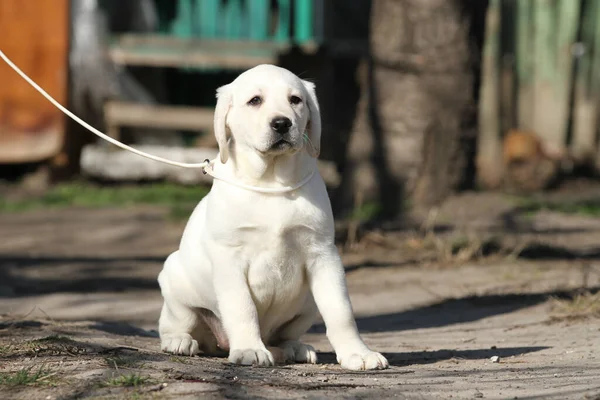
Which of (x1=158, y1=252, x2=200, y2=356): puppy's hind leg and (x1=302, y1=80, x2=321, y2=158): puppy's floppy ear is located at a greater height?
(x1=302, y1=80, x2=321, y2=158): puppy's floppy ear

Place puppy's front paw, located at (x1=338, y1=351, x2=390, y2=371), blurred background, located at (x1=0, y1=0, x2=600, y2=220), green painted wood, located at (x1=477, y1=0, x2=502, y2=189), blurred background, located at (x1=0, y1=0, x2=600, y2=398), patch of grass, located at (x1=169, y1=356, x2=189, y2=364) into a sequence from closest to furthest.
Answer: patch of grass, located at (x1=169, y1=356, x2=189, y2=364), puppy's front paw, located at (x1=338, y1=351, x2=390, y2=371), blurred background, located at (x1=0, y1=0, x2=600, y2=398), blurred background, located at (x1=0, y1=0, x2=600, y2=220), green painted wood, located at (x1=477, y1=0, x2=502, y2=189)

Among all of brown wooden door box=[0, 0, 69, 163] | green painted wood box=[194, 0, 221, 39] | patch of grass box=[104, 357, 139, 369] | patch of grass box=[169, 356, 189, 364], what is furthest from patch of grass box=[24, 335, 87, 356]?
green painted wood box=[194, 0, 221, 39]

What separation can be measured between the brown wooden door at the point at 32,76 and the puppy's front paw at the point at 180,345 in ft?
23.0

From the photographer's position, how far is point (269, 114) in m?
4.06

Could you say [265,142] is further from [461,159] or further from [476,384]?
[461,159]

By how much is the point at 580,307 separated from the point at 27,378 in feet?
9.88

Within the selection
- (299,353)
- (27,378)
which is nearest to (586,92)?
(299,353)

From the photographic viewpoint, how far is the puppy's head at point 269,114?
408 cm

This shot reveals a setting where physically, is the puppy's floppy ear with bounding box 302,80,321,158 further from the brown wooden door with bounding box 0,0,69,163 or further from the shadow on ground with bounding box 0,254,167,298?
the brown wooden door with bounding box 0,0,69,163

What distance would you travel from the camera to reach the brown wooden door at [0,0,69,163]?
11.0 meters

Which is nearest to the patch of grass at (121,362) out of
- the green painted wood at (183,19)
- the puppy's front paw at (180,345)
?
the puppy's front paw at (180,345)

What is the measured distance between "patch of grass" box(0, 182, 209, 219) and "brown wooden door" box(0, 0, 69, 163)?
58 cm

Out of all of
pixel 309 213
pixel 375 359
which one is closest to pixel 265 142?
pixel 309 213

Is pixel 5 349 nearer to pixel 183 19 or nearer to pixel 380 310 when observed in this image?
pixel 380 310
